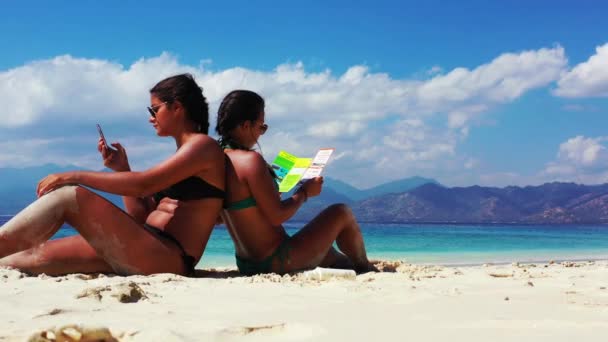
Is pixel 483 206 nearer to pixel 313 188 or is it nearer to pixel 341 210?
pixel 341 210

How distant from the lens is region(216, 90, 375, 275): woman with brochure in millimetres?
4277

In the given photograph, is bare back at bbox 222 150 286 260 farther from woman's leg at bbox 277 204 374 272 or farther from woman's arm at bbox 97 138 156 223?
woman's arm at bbox 97 138 156 223

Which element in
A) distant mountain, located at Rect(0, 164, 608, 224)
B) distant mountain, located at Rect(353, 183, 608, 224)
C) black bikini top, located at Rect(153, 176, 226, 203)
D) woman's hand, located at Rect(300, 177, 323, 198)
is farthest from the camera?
distant mountain, located at Rect(353, 183, 608, 224)

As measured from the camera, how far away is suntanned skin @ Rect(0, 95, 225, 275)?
12.6 ft

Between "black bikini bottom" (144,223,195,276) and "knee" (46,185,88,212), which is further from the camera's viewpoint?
"black bikini bottom" (144,223,195,276)

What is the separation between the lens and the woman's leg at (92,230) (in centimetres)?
380

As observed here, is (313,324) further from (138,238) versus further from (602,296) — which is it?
(602,296)

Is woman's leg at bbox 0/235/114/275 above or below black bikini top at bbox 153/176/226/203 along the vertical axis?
below

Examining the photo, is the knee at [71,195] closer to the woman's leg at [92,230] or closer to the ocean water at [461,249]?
the woman's leg at [92,230]

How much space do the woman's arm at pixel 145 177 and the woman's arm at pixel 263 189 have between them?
35 centimetres

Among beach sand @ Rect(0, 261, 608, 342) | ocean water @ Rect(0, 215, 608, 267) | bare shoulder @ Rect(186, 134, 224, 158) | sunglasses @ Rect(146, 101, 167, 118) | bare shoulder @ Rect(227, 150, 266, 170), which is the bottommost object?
ocean water @ Rect(0, 215, 608, 267)

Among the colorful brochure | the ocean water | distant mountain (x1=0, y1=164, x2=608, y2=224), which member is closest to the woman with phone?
the colorful brochure

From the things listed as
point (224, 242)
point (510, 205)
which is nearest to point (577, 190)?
point (510, 205)

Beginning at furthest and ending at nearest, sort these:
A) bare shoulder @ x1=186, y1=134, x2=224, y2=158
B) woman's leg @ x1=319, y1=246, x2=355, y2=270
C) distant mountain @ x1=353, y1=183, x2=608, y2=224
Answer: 1. distant mountain @ x1=353, y1=183, x2=608, y2=224
2. woman's leg @ x1=319, y1=246, x2=355, y2=270
3. bare shoulder @ x1=186, y1=134, x2=224, y2=158
